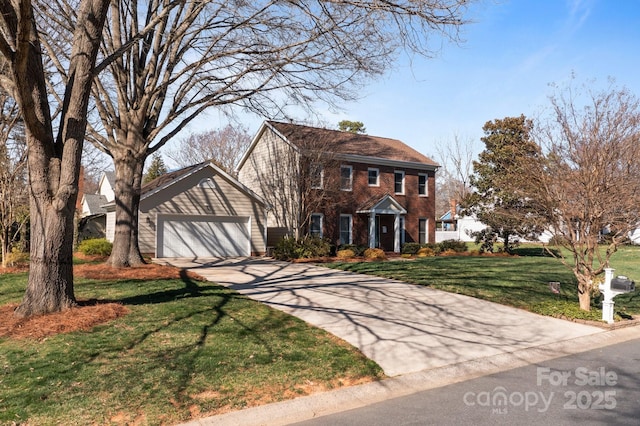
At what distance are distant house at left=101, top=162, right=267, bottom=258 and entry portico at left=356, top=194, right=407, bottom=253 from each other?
21.2 ft

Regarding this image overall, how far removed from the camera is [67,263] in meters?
7.80

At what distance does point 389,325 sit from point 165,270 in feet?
26.1

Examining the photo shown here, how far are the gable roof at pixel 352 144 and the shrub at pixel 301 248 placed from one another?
183 inches

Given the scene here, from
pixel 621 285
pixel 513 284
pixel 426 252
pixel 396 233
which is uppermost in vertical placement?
pixel 396 233

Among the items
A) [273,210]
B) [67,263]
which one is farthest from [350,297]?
[273,210]

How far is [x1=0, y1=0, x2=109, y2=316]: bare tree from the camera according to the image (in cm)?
746

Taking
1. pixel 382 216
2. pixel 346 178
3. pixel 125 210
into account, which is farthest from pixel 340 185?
pixel 125 210

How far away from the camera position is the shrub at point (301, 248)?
2072cm

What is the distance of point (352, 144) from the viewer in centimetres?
2800

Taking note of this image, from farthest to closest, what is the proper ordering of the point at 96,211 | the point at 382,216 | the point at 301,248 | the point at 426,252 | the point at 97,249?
the point at 96,211 → the point at 382,216 → the point at 426,252 → the point at 301,248 → the point at 97,249

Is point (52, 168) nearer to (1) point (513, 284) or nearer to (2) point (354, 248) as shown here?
(1) point (513, 284)

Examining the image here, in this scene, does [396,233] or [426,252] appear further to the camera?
[396,233]

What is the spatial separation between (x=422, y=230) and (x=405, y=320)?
21.5 meters

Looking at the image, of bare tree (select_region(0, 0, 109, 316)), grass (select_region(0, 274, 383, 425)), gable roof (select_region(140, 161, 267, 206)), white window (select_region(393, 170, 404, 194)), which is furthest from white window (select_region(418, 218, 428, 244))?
bare tree (select_region(0, 0, 109, 316))
